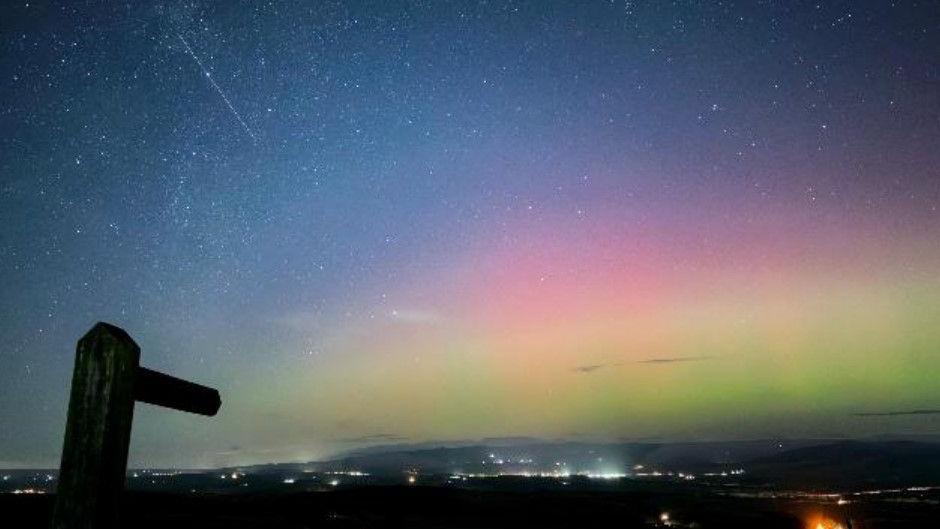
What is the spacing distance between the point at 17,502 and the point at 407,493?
140ft

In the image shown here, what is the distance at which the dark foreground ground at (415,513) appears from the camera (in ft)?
68.5

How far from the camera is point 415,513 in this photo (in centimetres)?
4334

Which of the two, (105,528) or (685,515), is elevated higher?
(105,528)

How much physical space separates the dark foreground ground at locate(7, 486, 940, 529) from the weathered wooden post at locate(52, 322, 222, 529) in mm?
18455

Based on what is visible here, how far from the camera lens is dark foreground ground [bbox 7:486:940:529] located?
68.5 ft

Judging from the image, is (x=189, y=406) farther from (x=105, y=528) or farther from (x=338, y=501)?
(x=338, y=501)

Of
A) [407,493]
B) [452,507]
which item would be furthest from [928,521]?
[407,493]

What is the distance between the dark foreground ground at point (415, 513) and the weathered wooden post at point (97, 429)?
18.5 metres

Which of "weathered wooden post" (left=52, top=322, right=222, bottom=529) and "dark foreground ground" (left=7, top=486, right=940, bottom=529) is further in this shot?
"dark foreground ground" (left=7, top=486, right=940, bottom=529)

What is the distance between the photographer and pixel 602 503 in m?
60.7

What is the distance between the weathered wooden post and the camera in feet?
7.66

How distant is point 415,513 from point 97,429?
1782 inches

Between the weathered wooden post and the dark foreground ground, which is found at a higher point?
the weathered wooden post

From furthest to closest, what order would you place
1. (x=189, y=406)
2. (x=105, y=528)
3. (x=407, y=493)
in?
(x=407, y=493)
(x=189, y=406)
(x=105, y=528)
